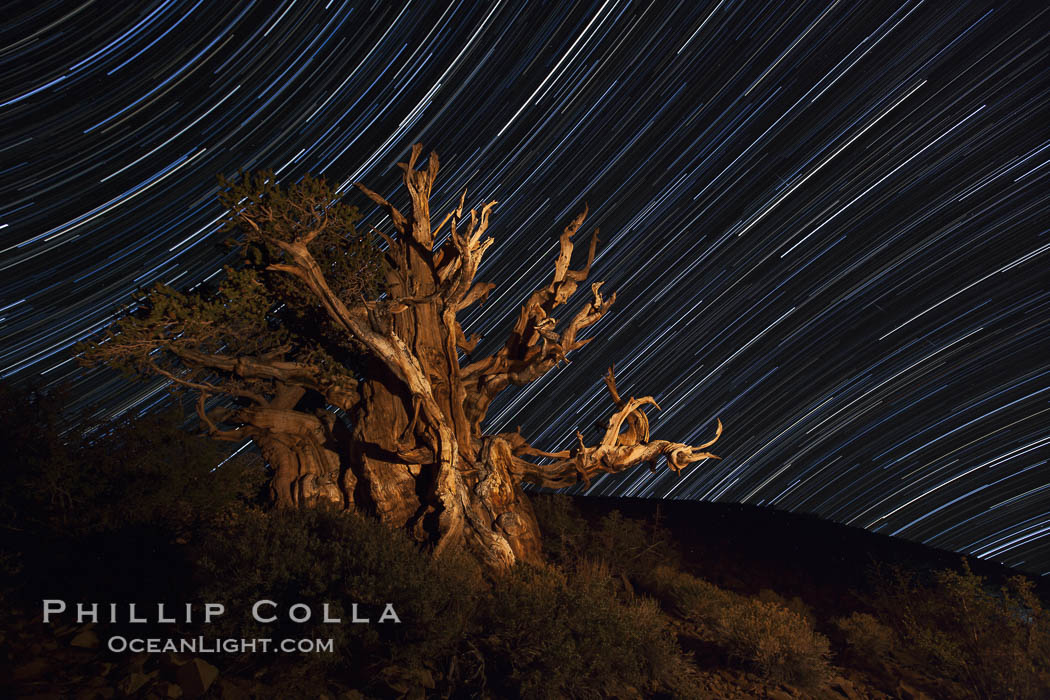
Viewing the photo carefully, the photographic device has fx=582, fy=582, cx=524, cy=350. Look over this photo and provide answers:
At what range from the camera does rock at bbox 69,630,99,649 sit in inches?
201

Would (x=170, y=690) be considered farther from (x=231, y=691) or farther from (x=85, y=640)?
(x=85, y=640)

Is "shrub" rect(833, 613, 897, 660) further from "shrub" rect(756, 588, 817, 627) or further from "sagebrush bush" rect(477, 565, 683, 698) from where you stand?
"sagebrush bush" rect(477, 565, 683, 698)

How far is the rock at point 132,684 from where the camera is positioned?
177 inches

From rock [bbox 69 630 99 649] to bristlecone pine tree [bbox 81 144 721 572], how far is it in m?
4.74

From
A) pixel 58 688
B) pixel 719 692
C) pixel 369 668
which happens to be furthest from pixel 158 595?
pixel 719 692

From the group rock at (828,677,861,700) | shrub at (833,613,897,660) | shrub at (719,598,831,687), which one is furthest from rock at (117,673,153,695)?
shrub at (833,613,897,660)

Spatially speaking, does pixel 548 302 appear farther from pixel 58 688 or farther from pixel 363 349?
pixel 58 688

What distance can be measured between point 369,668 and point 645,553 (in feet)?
31.8

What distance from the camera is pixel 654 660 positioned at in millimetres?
7203

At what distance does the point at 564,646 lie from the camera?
6.09 meters

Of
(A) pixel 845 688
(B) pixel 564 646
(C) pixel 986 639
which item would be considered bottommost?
(A) pixel 845 688

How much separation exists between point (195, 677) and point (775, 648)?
23.7 feet

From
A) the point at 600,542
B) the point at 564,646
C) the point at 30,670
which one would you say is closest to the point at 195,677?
the point at 30,670

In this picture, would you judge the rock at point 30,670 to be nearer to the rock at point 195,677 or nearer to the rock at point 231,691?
the rock at point 195,677
